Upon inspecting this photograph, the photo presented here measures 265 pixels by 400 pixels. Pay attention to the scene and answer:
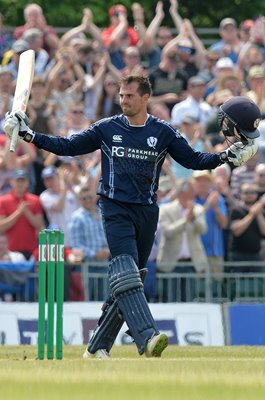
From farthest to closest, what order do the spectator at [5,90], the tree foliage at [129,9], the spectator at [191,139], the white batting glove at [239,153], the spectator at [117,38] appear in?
the tree foliage at [129,9]
the spectator at [117,38]
the spectator at [5,90]
the spectator at [191,139]
the white batting glove at [239,153]

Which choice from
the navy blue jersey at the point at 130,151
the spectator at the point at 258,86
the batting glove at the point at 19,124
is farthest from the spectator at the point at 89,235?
the batting glove at the point at 19,124

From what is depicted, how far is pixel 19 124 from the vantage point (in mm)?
11914

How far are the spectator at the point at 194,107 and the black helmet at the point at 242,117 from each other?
29.1 feet

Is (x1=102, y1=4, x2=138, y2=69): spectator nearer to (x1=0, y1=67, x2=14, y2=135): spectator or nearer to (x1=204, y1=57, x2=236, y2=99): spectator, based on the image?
(x1=204, y1=57, x2=236, y2=99): spectator

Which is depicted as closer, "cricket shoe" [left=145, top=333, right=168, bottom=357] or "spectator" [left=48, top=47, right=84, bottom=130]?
"cricket shoe" [left=145, top=333, right=168, bottom=357]

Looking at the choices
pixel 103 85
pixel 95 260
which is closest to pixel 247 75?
pixel 103 85

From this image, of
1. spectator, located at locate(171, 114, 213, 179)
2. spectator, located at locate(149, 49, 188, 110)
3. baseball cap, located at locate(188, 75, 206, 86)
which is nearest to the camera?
spectator, located at locate(171, 114, 213, 179)

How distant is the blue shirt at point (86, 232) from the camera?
1848 centimetres

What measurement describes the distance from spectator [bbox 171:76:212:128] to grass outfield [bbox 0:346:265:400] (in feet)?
29.7

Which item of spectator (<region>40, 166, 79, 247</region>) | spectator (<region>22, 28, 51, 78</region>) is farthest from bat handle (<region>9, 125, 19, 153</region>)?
spectator (<region>22, 28, 51, 78</region>)

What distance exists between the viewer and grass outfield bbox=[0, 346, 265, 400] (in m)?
8.59

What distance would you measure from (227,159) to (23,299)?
22.4ft

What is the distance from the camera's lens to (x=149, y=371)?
10.2m

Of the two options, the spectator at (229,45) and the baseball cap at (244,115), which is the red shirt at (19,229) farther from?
the baseball cap at (244,115)
